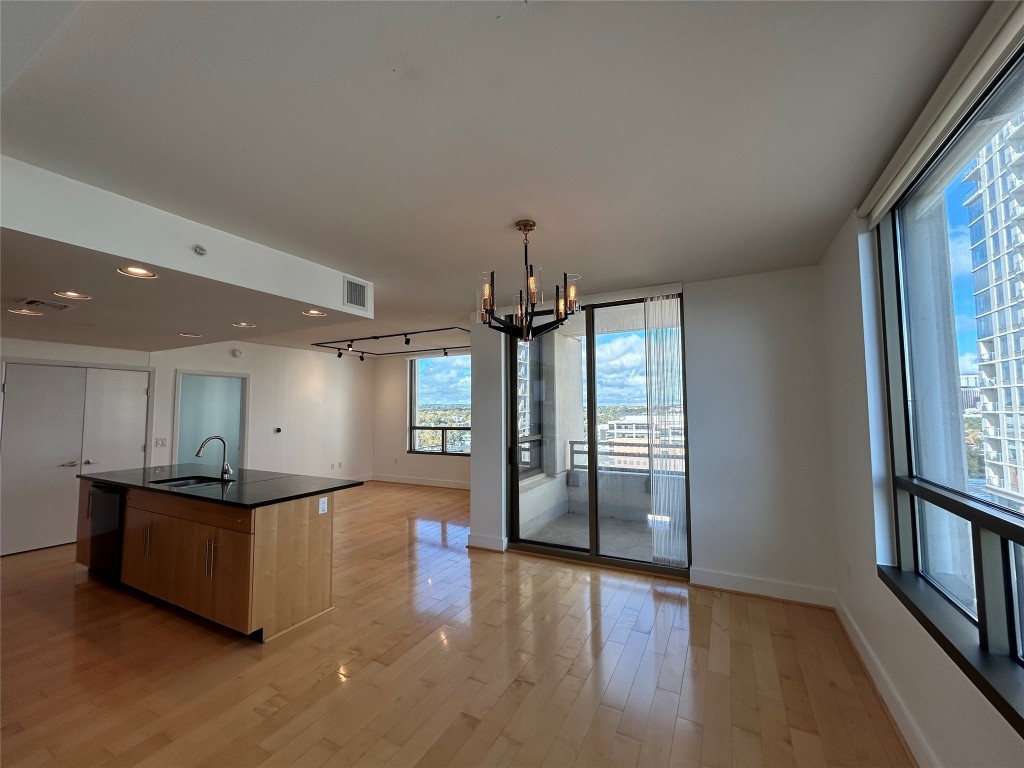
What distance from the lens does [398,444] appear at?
855 cm

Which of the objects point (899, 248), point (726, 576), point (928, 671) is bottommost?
point (726, 576)

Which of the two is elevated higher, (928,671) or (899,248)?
(899,248)

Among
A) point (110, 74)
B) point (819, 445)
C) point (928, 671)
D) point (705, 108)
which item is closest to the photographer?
point (110, 74)

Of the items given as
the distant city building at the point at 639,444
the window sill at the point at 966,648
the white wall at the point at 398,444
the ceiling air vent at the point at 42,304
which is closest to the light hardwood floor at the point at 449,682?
the window sill at the point at 966,648

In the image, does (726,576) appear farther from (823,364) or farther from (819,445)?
(823,364)

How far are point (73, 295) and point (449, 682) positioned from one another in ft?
11.0

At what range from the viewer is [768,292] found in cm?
348

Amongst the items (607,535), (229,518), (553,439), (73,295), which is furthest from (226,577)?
(607,535)

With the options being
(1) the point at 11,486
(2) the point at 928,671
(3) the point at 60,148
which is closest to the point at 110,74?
(3) the point at 60,148

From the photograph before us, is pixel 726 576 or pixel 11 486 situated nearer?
pixel 726 576

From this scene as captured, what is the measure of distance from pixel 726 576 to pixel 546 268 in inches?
113

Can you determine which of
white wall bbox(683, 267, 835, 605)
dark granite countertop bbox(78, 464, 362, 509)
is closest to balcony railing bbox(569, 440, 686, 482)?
white wall bbox(683, 267, 835, 605)

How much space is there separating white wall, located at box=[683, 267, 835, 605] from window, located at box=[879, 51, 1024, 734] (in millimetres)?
1111

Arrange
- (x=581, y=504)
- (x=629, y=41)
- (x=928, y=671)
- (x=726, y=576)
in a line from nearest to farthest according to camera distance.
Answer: (x=629, y=41) < (x=928, y=671) < (x=726, y=576) < (x=581, y=504)
